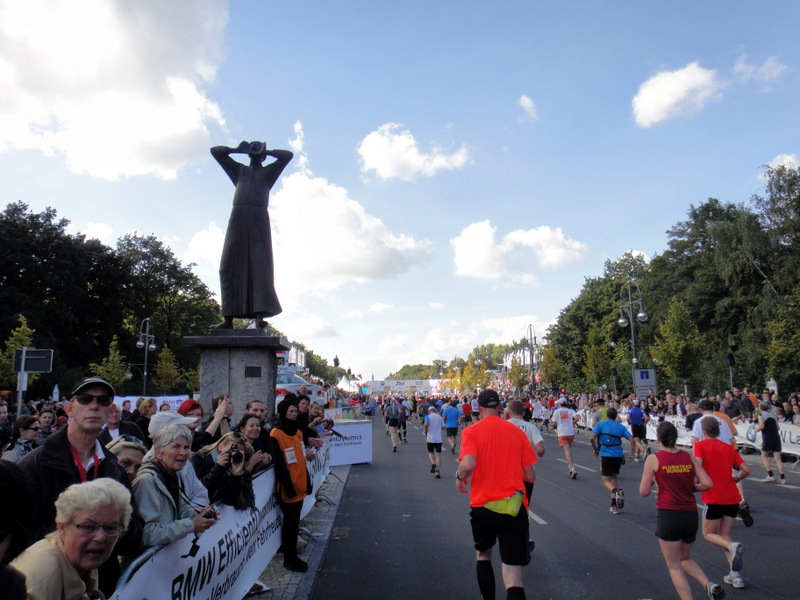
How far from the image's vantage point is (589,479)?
13766 mm

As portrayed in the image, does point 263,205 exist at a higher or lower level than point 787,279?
lower

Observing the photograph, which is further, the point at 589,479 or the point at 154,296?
the point at 154,296

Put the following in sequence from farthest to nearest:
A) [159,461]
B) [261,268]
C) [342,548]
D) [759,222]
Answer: [759,222]
[261,268]
[342,548]
[159,461]

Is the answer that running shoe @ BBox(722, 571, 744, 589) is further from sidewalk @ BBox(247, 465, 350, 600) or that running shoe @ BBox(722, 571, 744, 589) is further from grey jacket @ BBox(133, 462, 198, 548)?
grey jacket @ BBox(133, 462, 198, 548)

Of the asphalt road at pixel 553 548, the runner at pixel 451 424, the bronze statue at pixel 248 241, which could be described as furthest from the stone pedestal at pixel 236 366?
the runner at pixel 451 424

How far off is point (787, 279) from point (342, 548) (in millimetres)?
35359

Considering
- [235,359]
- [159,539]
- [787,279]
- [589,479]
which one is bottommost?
[589,479]

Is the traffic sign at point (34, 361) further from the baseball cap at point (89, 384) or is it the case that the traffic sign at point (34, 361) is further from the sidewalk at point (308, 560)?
the baseball cap at point (89, 384)

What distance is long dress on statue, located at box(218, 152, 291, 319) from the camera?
1041cm

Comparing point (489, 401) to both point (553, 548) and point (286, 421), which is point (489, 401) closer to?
point (286, 421)

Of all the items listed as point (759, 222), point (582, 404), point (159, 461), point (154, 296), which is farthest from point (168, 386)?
point (159, 461)

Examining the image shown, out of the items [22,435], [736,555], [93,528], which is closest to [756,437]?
[736,555]

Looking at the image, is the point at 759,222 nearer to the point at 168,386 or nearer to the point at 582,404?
the point at 582,404

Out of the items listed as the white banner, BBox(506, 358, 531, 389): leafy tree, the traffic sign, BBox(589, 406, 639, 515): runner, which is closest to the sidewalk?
the white banner
